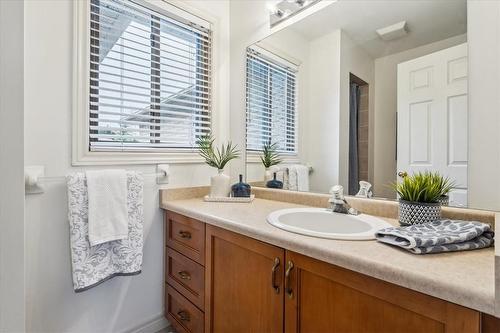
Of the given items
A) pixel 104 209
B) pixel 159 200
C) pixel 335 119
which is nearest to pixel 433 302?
pixel 335 119

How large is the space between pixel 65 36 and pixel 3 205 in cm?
123

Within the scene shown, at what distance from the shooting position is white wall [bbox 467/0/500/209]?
96 centimetres

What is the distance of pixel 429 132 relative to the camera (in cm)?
112

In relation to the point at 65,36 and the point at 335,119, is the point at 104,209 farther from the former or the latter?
the point at 335,119

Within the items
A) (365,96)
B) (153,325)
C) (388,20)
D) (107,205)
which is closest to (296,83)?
(365,96)

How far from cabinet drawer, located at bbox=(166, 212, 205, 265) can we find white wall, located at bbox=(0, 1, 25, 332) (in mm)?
893

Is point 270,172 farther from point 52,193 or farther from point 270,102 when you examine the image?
point 52,193

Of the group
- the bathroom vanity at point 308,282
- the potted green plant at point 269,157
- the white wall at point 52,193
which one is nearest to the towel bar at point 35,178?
the white wall at point 52,193

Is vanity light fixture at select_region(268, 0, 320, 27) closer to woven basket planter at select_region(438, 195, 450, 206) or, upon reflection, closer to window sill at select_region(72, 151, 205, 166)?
window sill at select_region(72, 151, 205, 166)

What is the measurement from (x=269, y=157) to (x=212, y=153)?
393 millimetres

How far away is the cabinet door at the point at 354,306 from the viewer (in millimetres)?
587

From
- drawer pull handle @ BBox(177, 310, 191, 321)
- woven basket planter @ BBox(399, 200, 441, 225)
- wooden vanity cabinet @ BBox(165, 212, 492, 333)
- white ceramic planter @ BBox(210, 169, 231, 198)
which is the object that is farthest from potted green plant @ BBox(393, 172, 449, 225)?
drawer pull handle @ BBox(177, 310, 191, 321)

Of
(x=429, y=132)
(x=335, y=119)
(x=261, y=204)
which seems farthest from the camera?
(x=261, y=204)

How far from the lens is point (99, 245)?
1.29 m
